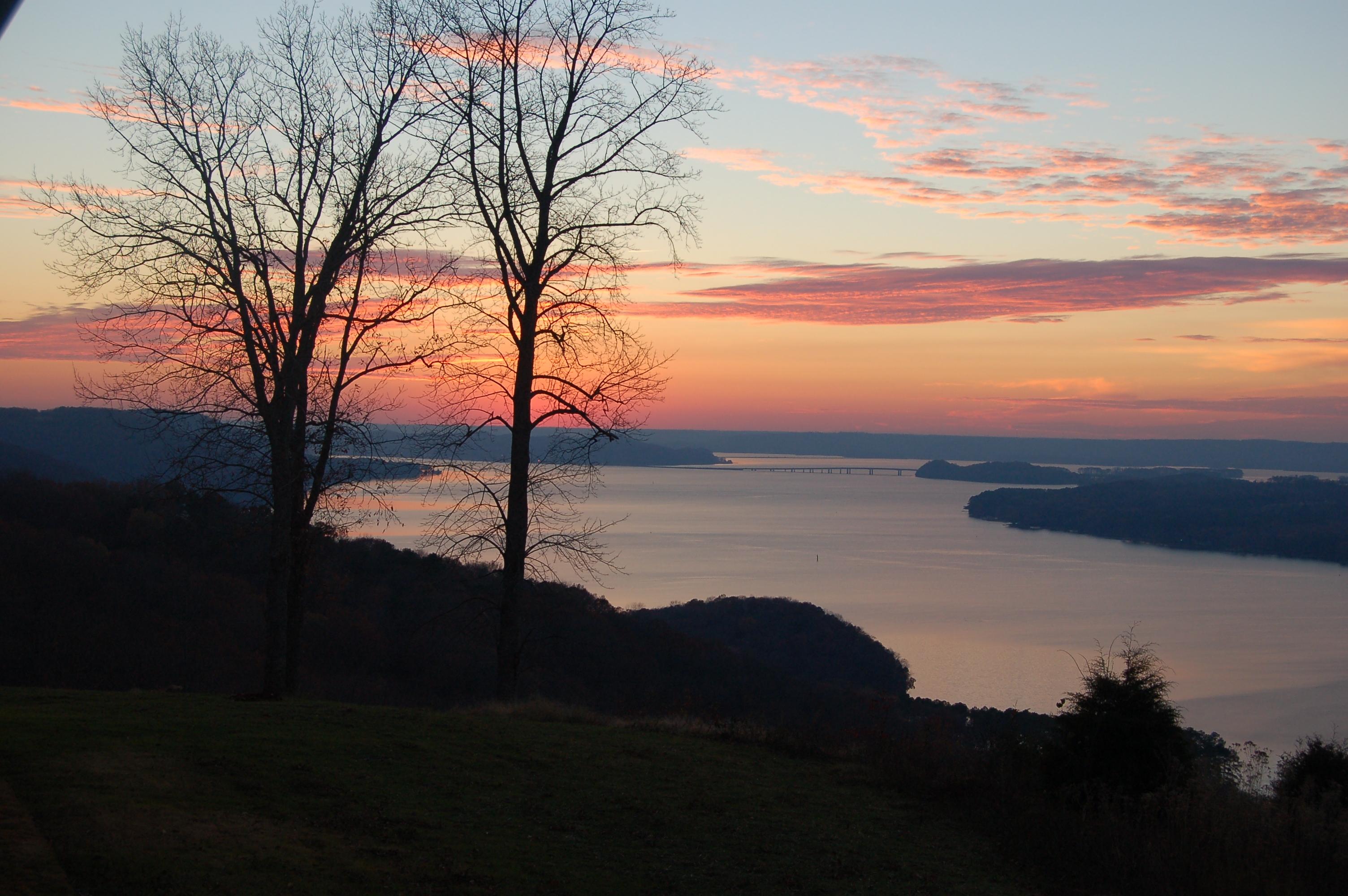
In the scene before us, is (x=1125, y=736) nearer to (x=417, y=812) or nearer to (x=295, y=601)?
(x=417, y=812)

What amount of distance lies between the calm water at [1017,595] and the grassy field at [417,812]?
5.00 metres

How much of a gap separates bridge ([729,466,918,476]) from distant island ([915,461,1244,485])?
9.40 m

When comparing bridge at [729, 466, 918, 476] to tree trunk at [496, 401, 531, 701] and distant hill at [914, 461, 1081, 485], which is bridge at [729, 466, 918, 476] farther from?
tree trunk at [496, 401, 531, 701]

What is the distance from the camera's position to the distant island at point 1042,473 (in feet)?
417

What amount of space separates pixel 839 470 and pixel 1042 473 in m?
31.5

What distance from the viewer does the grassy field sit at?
174 inches

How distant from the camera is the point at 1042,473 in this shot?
13950cm

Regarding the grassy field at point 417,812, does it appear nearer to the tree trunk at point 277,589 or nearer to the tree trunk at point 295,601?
the tree trunk at point 277,589

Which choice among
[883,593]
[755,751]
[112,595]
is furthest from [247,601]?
[883,593]

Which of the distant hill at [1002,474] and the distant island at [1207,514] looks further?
the distant hill at [1002,474]

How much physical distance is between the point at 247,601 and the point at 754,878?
1147 inches

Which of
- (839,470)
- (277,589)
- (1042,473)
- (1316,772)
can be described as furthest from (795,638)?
(839,470)

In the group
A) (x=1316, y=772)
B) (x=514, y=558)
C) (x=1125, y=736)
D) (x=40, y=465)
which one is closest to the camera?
(x=1125, y=736)

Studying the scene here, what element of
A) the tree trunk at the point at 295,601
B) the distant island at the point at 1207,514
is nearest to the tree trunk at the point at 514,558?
the tree trunk at the point at 295,601
